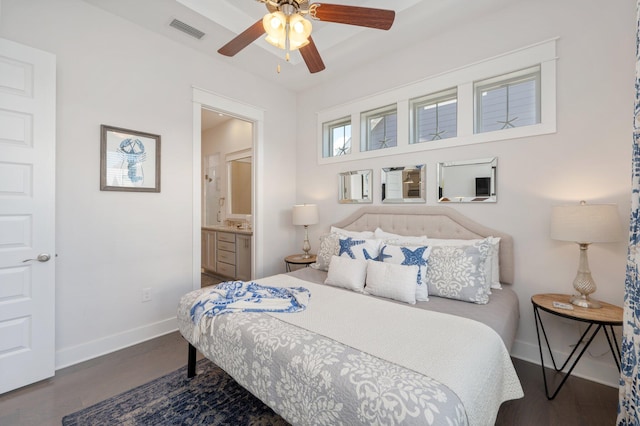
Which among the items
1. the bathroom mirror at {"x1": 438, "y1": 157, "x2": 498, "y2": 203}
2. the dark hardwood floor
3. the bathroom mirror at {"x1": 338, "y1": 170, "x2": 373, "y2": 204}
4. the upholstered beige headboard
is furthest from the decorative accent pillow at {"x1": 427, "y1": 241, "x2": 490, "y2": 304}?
the bathroom mirror at {"x1": 338, "y1": 170, "x2": 373, "y2": 204}

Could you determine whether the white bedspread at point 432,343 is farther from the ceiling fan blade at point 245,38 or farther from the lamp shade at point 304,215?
the ceiling fan blade at point 245,38

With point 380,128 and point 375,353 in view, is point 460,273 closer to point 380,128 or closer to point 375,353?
point 375,353

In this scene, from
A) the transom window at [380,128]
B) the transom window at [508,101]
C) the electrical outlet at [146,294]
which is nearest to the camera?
the transom window at [508,101]

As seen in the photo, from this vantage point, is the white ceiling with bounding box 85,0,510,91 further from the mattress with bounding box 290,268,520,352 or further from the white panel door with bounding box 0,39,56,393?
the mattress with bounding box 290,268,520,352

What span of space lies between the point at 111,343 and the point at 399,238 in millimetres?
2821

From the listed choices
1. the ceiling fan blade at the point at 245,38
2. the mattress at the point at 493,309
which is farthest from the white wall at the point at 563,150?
the ceiling fan blade at the point at 245,38

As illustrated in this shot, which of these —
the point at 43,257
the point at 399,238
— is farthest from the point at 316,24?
the point at 43,257

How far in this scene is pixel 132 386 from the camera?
2014 mm

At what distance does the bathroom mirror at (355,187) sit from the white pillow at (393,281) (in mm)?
1316

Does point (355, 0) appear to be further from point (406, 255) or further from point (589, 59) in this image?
point (406, 255)

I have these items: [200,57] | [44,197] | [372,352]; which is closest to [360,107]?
[200,57]

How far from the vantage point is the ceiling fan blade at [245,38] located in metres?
1.80

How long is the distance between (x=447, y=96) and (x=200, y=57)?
2703 mm

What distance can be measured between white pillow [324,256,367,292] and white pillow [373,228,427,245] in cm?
42
